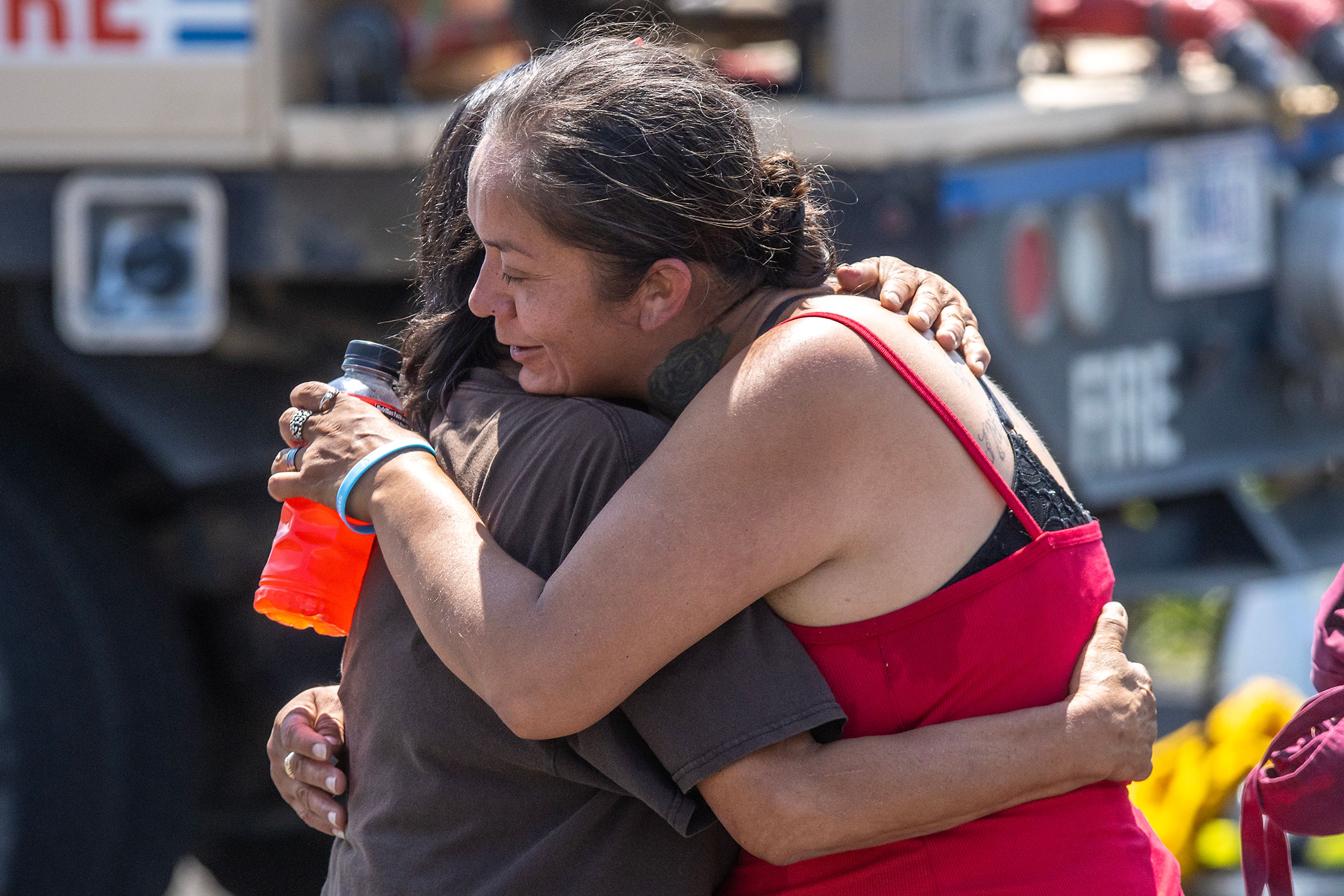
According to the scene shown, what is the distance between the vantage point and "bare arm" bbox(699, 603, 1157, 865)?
4.79 feet

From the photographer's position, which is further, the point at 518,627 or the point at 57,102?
the point at 57,102

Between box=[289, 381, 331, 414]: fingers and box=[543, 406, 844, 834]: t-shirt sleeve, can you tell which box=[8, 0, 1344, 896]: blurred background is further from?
box=[543, 406, 844, 834]: t-shirt sleeve

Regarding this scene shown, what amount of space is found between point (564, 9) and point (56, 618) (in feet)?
5.38

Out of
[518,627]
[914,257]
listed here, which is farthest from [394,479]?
[914,257]

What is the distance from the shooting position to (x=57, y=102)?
2932 millimetres

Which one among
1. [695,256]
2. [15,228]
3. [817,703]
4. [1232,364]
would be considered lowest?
[1232,364]

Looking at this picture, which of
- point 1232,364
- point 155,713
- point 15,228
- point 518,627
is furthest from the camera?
point 1232,364

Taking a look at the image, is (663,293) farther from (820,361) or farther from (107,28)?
(107,28)

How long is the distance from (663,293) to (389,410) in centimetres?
33

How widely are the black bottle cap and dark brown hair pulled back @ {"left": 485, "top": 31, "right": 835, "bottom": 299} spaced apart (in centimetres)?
32

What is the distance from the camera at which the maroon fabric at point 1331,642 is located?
1795 millimetres

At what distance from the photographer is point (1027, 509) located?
1.55 m

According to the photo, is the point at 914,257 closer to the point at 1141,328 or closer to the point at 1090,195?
the point at 1090,195

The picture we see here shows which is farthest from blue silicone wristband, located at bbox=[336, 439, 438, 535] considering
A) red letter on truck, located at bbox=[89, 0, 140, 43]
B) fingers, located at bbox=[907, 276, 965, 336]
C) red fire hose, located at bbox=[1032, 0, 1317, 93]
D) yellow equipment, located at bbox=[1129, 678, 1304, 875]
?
yellow equipment, located at bbox=[1129, 678, 1304, 875]
